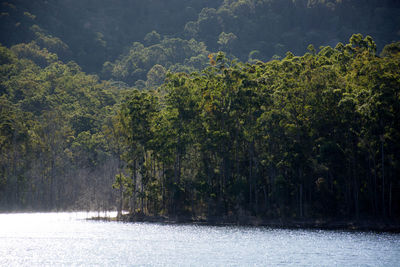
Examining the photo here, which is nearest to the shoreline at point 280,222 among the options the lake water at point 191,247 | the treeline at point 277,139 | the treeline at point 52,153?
the treeline at point 277,139

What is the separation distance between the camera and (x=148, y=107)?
67.9 meters

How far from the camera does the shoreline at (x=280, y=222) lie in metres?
52.3

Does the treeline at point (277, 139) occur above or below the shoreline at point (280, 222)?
above

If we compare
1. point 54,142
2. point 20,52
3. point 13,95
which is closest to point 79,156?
point 54,142

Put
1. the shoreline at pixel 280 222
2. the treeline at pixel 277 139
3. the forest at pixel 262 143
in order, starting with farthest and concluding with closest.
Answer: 1. the forest at pixel 262 143
2. the treeline at pixel 277 139
3. the shoreline at pixel 280 222

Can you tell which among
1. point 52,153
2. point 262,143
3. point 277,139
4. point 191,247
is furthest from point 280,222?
point 52,153

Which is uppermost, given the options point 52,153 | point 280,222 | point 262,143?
point 52,153

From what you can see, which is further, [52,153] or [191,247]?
[52,153]

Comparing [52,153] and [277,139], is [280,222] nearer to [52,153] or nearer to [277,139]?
[277,139]

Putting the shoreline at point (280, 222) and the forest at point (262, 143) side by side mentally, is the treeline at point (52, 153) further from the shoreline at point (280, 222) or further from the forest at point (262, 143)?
the shoreline at point (280, 222)

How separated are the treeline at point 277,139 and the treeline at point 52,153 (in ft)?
28.0

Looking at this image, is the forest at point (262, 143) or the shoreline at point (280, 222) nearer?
the shoreline at point (280, 222)

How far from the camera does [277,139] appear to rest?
2421 inches

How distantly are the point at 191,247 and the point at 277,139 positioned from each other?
81.4 feet
